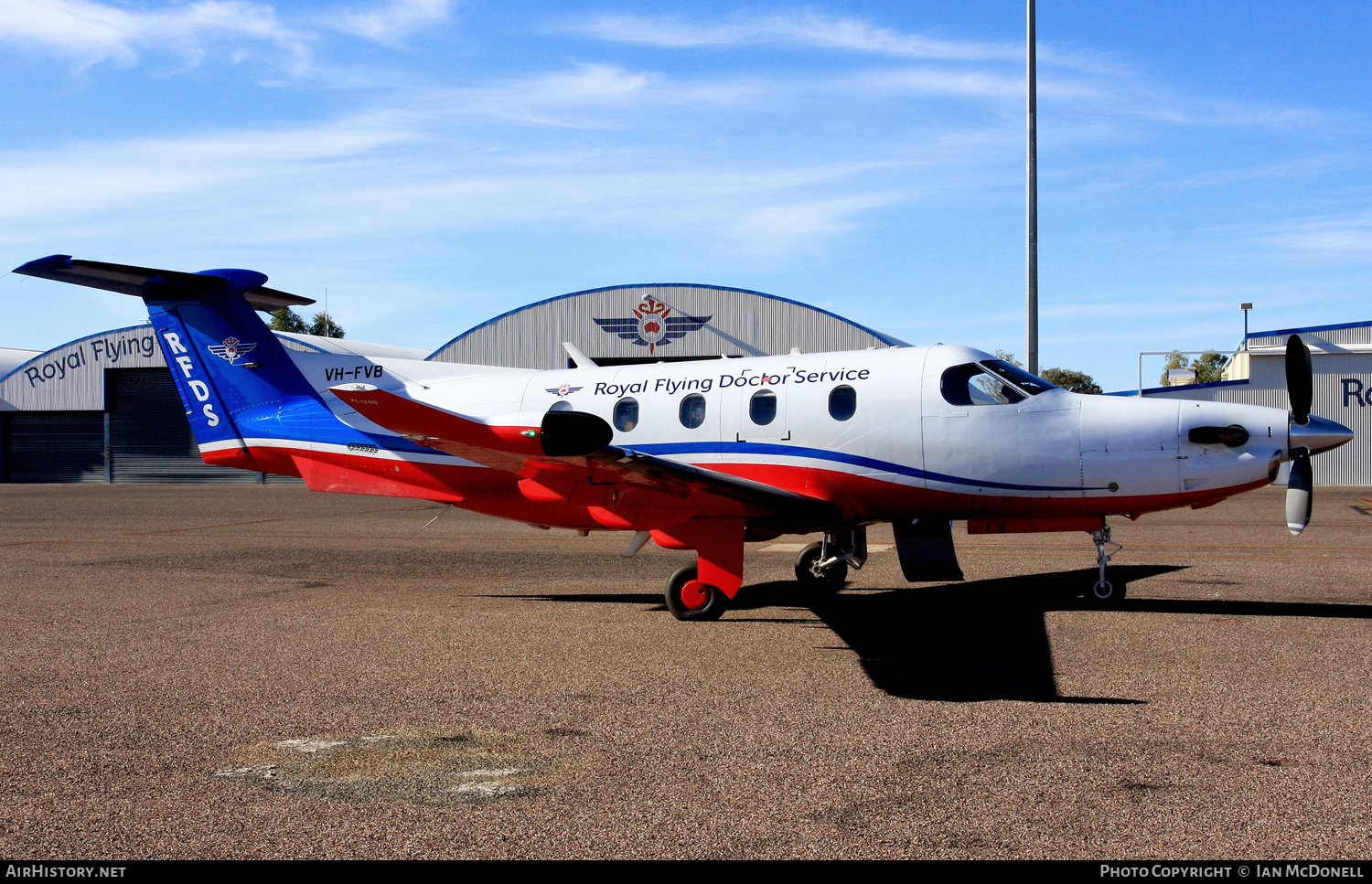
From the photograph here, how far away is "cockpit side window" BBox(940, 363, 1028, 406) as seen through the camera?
10.8 m

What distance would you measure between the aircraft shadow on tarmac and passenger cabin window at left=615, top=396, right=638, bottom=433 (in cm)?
220

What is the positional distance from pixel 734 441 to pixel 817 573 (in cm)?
254

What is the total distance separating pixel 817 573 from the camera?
43.4 ft

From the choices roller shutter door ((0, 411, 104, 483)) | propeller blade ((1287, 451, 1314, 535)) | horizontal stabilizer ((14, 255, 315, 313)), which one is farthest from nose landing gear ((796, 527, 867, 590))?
roller shutter door ((0, 411, 104, 483))

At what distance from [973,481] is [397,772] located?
7.13 meters

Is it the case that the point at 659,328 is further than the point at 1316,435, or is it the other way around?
the point at 659,328

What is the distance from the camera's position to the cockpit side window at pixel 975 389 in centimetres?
1082

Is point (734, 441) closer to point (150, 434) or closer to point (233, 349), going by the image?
point (233, 349)

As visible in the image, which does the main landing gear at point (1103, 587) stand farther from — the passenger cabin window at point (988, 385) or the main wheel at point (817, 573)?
the main wheel at point (817, 573)

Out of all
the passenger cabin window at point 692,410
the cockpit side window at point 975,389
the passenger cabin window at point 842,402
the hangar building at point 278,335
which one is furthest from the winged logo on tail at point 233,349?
the hangar building at point 278,335

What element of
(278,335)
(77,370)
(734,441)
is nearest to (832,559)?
(734,441)

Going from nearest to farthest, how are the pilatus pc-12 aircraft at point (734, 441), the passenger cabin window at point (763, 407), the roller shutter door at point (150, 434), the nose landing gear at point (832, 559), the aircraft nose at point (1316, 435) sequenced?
the aircraft nose at point (1316, 435)
the pilatus pc-12 aircraft at point (734, 441)
the passenger cabin window at point (763, 407)
the nose landing gear at point (832, 559)
the roller shutter door at point (150, 434)

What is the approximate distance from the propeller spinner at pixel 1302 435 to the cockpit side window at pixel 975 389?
2.66 m
